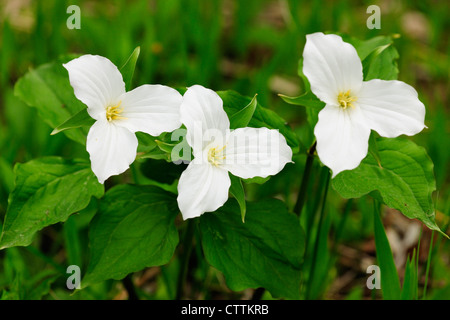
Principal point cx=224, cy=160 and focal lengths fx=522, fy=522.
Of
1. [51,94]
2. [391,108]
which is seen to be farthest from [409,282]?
[51,94]

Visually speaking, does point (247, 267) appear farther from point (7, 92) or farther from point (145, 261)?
point (7, 92)

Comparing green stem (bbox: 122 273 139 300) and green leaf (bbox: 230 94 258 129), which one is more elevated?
green leaf (bbox: 230 94 258 129)

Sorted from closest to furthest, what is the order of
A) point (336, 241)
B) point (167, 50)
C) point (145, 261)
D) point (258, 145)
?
1. point (258, 145)
2. point (145, 261)
3. point (336, 241)
4. point (167, 50)

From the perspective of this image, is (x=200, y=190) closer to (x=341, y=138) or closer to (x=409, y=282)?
(x=341, y=138)

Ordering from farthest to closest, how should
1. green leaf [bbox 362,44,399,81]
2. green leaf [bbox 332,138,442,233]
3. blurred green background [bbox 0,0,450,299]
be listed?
blurred green background [bbox 0,0,450,299] < green leaf [bbox 362,44,399,81] < green leaf [bbox 332,138,442,233]

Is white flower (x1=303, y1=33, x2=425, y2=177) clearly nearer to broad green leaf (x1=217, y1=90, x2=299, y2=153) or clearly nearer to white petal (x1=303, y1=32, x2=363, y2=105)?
white petal (x1=303, y1=32, x2=363, y2=105)

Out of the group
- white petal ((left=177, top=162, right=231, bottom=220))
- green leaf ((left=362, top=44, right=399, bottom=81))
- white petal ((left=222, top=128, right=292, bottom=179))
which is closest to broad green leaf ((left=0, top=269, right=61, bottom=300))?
white petal ((left=177, top=162, right=231, bottom=220))
